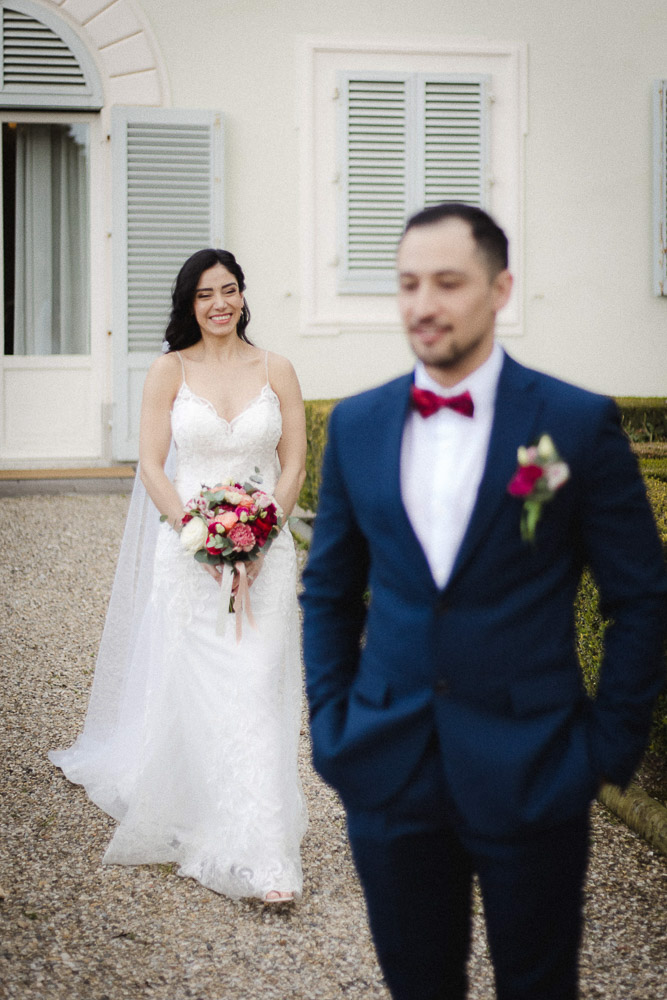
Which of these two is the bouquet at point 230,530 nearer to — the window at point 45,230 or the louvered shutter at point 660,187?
the window at point 45,230

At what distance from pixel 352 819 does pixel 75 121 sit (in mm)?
9944

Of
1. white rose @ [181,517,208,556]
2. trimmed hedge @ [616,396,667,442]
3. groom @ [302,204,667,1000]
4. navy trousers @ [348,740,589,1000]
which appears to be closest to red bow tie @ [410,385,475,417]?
groom @ [302,204,667,1000]

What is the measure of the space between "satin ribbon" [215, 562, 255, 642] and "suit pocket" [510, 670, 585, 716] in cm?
191

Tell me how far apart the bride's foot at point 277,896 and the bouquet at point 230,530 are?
2.73 feet

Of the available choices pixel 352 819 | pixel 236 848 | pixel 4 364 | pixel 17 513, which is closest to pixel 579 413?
pixel 352 819

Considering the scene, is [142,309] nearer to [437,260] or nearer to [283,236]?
[283,236]

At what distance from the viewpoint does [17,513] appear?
915cm

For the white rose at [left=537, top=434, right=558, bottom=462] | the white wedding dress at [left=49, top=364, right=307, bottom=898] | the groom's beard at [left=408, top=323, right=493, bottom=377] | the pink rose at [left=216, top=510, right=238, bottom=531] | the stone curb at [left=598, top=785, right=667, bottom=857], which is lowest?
the stone curb at [left=598, top=785, right=667, bottom=857]

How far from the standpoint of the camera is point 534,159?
35.4 ft

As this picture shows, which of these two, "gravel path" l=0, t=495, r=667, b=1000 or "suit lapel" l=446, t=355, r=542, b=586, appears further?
"gravel path" l=0, t=495, r=667, b=1000

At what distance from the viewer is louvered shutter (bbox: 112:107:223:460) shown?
402 inches

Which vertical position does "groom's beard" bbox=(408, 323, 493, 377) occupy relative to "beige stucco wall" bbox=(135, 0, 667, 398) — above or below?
below

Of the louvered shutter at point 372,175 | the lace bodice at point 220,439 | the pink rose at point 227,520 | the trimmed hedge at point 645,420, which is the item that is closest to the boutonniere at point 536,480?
the pink rose at point 227,520

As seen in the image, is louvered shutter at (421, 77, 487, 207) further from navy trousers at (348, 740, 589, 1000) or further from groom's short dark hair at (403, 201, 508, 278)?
navy trousers at (348, 740, 589, 1000)
